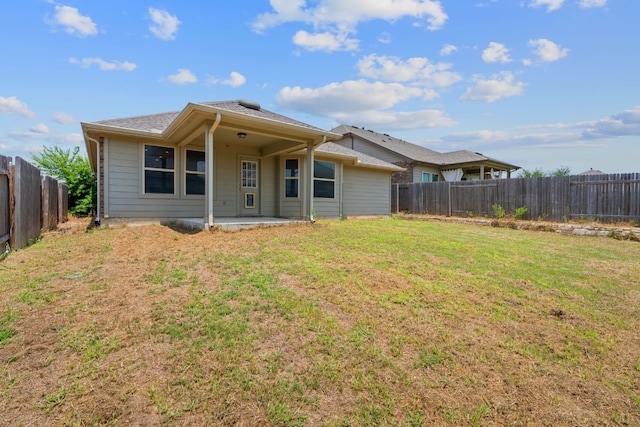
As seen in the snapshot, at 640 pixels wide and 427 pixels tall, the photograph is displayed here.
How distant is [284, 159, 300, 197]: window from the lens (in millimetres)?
11461

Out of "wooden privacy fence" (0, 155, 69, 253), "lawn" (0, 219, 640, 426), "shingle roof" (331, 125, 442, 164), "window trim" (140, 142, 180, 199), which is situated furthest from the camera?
"shingle roof" (331, 125, 442, 164)

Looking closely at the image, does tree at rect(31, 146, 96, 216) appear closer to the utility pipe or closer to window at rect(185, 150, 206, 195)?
window at rect(185, 150, 206, 195)

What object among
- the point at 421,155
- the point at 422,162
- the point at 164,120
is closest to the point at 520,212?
the point at 422,162

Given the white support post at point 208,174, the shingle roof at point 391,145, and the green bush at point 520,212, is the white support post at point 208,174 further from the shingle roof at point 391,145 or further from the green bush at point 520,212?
the shingle roof at point 391,145

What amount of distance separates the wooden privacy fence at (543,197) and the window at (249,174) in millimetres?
9648

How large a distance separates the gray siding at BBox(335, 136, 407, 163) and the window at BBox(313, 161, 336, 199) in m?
9.26

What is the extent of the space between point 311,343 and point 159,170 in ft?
27.7

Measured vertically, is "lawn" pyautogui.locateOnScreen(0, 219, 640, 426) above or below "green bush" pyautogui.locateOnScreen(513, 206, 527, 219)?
below

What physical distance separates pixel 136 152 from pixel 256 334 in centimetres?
822

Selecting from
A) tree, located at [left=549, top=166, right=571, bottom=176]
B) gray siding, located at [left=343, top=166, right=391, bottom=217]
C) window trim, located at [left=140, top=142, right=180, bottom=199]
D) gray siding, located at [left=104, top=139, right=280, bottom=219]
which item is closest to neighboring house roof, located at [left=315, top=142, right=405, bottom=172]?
gray siding, located at [left=343, top=166, right=391, bottom=217]

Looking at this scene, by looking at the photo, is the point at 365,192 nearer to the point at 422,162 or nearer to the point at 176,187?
the point at 422,162

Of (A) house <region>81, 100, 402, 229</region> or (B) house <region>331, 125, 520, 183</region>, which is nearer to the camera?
(A) house <region>81, 100, 402, 229</region>

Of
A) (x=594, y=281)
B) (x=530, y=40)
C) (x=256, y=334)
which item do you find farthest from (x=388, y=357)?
(x=530, y=40)

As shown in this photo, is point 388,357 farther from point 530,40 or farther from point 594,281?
point 530,40
